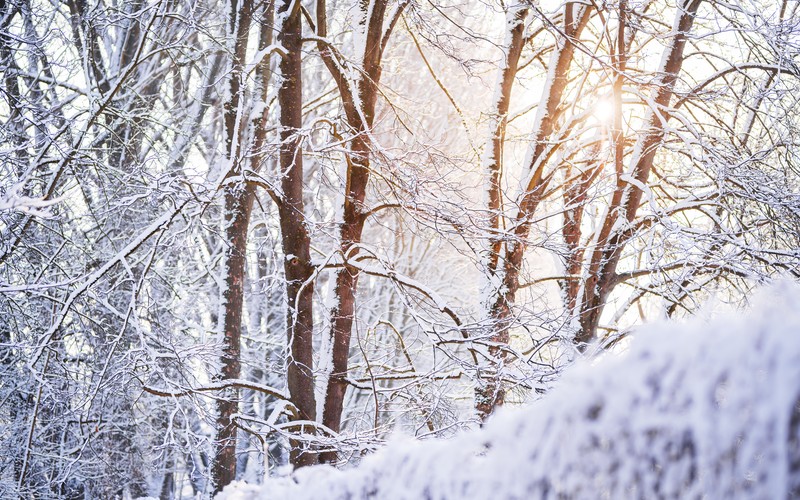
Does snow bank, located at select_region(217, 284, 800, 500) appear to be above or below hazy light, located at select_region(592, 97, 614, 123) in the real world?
below

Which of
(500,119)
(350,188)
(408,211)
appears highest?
(500,119)

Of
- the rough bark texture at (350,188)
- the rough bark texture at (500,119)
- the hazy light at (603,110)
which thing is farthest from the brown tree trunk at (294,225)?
the hazy light at (603,110)

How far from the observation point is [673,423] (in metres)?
0.88

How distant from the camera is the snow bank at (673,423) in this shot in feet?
2.61

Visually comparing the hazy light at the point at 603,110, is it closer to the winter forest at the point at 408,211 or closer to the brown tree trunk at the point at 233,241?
the winter forest at the point at 408,211

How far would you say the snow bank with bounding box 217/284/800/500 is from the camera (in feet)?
2.61

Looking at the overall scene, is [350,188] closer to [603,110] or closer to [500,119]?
[500,119]

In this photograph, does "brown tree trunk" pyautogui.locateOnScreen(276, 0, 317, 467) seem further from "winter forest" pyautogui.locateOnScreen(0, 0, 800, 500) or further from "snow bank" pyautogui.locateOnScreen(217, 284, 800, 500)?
"snow bank" pyautogui.locateOnScreen(217, 284, 800, 500)

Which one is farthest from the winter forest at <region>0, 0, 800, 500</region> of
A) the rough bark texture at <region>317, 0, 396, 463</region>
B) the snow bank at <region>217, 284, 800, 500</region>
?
the snow bank at <region>217, 284, 800, 500</region>

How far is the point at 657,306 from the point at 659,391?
→ 749 cm

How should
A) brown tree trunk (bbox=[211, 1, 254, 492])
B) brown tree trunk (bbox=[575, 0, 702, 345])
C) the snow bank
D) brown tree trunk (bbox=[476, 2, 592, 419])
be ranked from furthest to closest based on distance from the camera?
brown tree trunk (bbox=[211, 1, 254, 492]) < brown tree trunk (bbox=[575, 0, 702, 345]) < brown tree trunk (bbox=[476, 2, 592, 419]) < the snow bank

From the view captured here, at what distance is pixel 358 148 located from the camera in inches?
247

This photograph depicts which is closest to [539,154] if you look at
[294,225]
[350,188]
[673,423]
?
[350,188]

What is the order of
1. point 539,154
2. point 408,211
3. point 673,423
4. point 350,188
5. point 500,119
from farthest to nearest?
1. point 539,154
2. point 500,119
3. point 350,188
4. point 408,211
5. point 673,423
